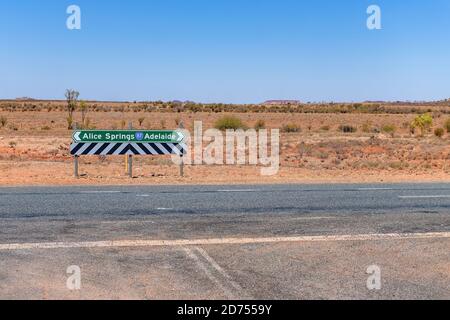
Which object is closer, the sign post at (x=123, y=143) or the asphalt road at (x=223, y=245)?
the asphalt road at (x=223, y=245)

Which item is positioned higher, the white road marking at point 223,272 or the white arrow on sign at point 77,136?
the white arrow on sign at point 77,136

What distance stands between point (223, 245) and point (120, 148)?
1125 centimetres

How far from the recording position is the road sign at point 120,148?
19.8 meters

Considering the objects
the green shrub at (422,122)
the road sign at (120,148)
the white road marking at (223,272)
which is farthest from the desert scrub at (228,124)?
the white road marking at (223,272)

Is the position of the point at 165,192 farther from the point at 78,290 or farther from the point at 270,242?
Answer: the point at 78,290

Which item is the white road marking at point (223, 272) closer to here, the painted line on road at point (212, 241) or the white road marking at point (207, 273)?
the white road marking at point (207, 273)

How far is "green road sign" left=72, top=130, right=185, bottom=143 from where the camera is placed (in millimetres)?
19750

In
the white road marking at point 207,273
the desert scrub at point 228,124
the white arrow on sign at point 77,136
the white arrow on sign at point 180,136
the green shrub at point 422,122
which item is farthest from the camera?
the desert scrub at point 228,124

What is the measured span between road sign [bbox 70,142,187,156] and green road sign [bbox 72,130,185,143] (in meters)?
0.12

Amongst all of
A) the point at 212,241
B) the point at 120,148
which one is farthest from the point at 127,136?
the point at 212,241

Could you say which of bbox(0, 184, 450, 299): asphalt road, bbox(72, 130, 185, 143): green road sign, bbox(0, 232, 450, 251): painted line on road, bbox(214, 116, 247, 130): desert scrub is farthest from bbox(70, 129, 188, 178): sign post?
bbox(214, 116, 247, 130): desert scrub

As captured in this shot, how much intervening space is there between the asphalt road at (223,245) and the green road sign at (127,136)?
4.74m

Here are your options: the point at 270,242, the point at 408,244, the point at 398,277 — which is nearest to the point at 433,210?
the point at 408,244

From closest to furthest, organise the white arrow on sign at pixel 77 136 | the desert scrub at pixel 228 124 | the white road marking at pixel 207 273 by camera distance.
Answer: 1. the white road marking at pixel 207 273
2. the white arrow on sign at pixel 77 136
3. the desert scrub at pixel 228 124
